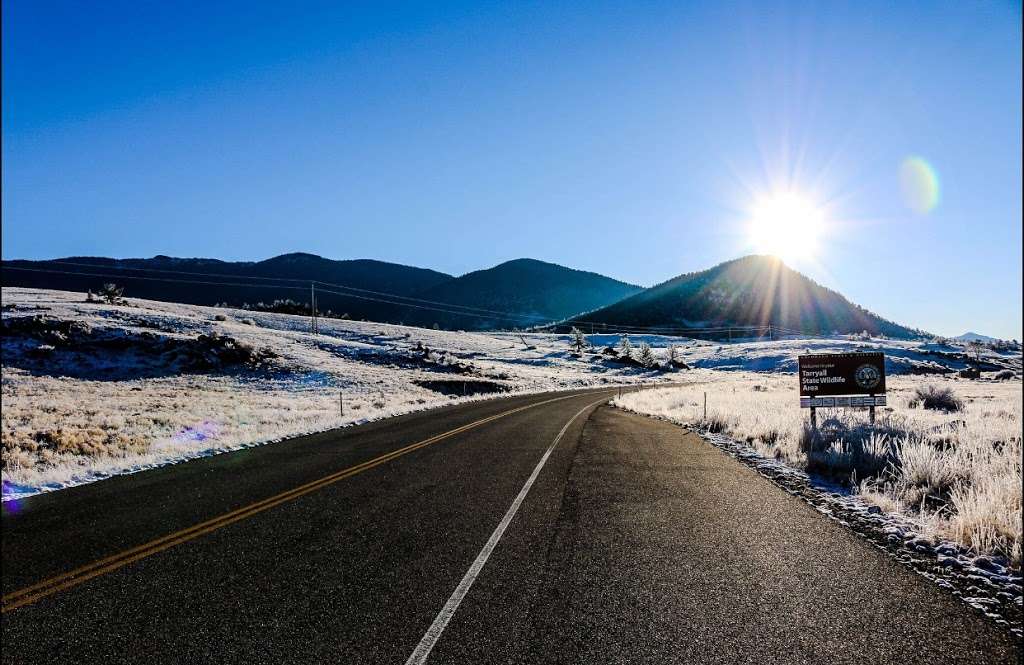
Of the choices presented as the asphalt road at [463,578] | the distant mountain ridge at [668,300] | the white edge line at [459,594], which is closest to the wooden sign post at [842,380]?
the asphalt road at [463,578]

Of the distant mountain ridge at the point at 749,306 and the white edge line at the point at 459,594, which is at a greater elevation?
the distant mountain ridge at the point at 749,306

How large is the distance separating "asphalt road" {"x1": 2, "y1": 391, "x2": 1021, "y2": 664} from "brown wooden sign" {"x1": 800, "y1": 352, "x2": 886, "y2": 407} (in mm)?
9086

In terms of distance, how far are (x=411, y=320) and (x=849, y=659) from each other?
177 meters

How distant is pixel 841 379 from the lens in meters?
16.7

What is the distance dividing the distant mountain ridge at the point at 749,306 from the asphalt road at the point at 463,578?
142198 millimetres

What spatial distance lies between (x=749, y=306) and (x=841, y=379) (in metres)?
150

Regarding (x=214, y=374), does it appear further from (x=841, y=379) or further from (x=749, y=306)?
(x=749, y=306)

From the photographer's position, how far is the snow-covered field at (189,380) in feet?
52.2

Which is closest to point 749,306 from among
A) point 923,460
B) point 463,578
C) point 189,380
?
point 189,380

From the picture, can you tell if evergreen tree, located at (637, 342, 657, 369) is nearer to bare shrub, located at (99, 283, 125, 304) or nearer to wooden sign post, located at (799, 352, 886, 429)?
wooden sign post, located at (799, 352, 886, 429)

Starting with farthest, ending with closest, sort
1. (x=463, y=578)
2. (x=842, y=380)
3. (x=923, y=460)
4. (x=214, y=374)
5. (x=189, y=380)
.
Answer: (x=214, y=374) → (x=189, y=380) → (x=842, y=380) → (x=923, y=460) → (x=463, y=578)

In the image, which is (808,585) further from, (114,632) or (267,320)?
(267,320)

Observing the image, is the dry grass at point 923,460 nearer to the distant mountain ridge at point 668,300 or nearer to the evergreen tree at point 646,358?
the evergreen tree at point 646,358

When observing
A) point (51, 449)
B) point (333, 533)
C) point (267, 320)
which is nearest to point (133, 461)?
point (51, 449)
